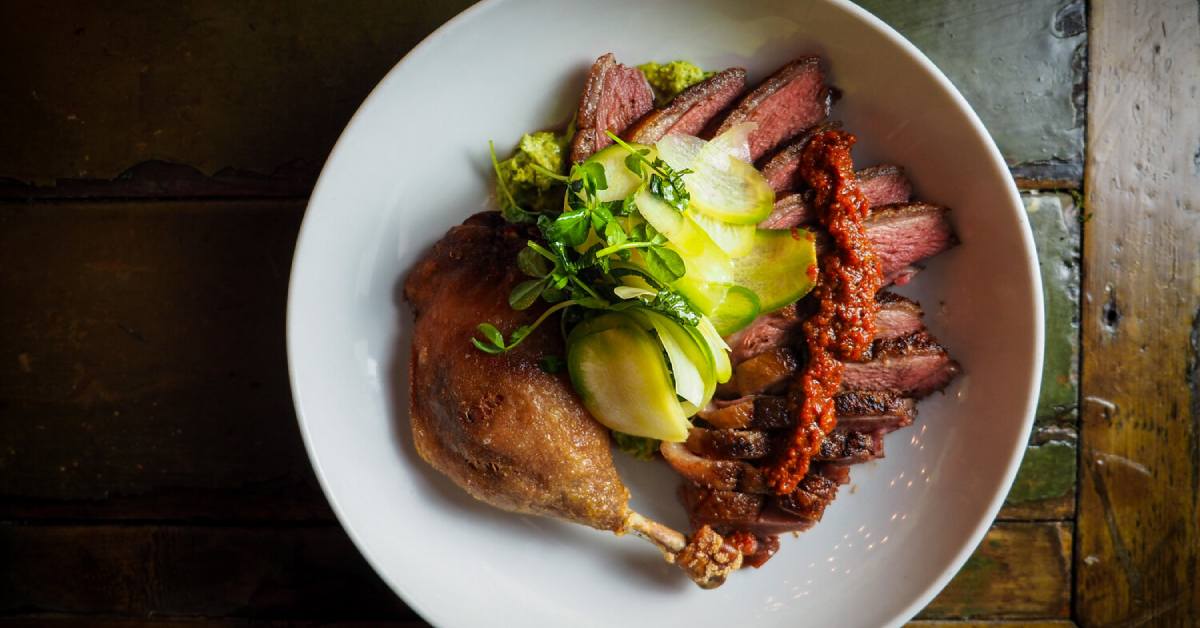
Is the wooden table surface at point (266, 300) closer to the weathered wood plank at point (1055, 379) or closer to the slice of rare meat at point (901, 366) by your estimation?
the weathered wood plank at point (1055, 379)

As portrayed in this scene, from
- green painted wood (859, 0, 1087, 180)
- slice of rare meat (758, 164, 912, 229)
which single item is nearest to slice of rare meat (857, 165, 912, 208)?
slice of rare meat (758, 164, 912, 229)

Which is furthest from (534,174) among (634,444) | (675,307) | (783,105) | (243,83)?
(243,83)

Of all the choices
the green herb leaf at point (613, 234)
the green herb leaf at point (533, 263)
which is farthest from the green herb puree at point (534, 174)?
the green herb leaf at point (613, 234)

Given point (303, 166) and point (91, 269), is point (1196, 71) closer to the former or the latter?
point (303, 166)

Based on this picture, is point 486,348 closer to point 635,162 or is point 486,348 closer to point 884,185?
point 635,162

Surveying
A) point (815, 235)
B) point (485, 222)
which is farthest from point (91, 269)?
point (815, 235)
